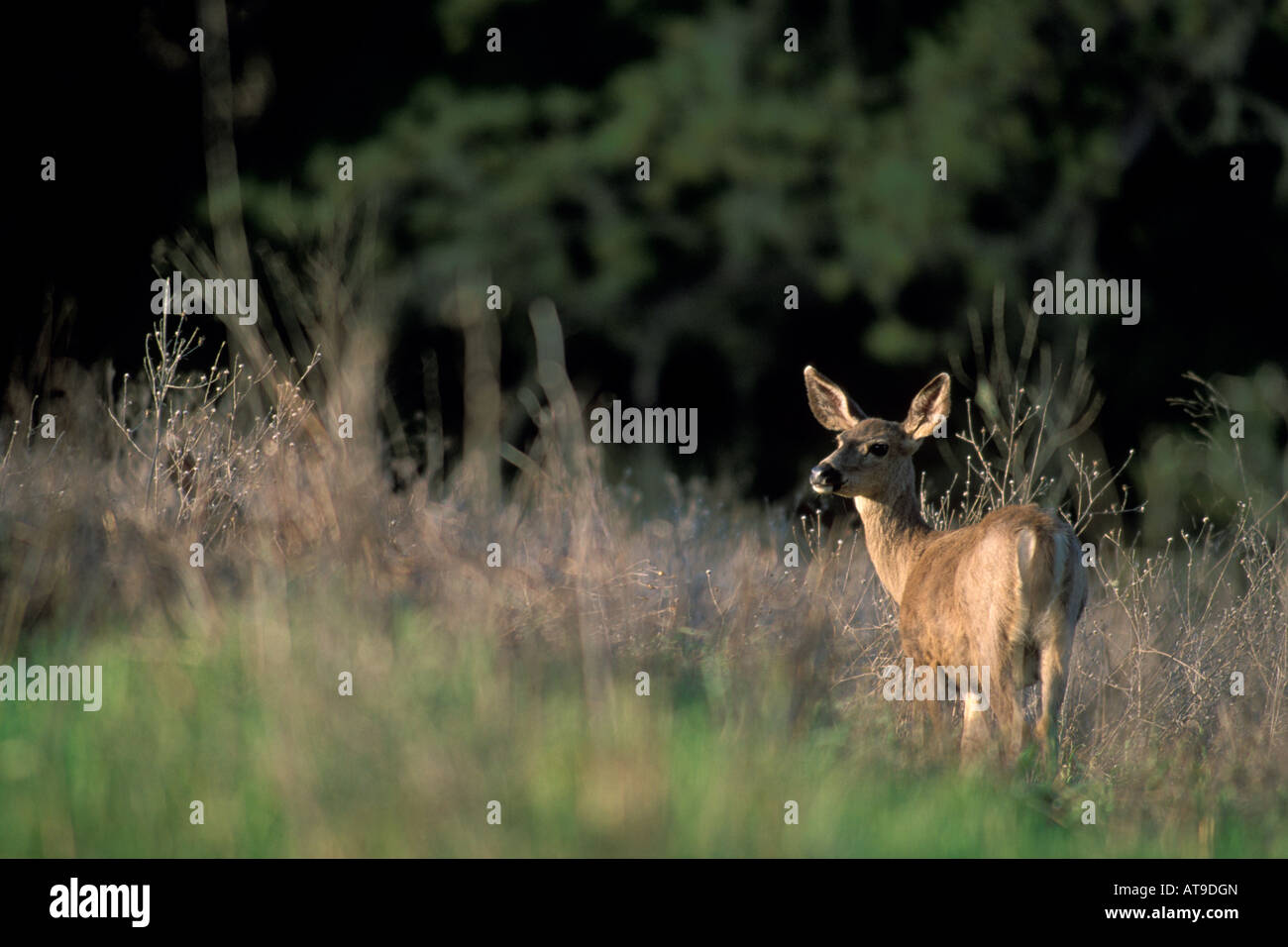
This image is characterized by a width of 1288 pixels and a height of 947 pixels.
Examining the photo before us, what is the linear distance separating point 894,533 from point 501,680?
87.7 inches

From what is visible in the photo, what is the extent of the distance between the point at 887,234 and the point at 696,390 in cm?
251

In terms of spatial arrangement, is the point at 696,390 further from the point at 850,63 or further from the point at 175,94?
the point at 175,94

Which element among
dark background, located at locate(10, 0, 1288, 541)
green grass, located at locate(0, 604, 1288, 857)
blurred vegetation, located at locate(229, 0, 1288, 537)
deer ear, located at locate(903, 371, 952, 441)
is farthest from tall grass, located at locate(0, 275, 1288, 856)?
blurred vegetation, located at locate(229, 0, 1288, 537)

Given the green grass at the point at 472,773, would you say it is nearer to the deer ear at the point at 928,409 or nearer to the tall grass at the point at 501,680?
the tall grass at the point at 501,680

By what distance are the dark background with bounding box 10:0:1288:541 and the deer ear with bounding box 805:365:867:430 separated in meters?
7.48

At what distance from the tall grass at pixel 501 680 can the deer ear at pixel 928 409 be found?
30cm

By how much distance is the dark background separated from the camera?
13922 mm

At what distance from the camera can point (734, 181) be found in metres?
14.8

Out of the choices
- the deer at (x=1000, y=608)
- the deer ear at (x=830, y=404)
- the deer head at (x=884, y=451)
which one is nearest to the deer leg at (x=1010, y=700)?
the deer at (x=1000, y=608)

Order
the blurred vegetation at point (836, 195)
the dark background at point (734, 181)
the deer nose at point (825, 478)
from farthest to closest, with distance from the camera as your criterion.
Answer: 1. the blurred vegetation at point (836, 195)
2. the dark background at point (734, 181)
3. the deer nose at point (825, 478)

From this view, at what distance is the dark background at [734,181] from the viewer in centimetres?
1392


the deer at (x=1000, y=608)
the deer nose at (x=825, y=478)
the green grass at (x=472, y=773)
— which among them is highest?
the deer nose at (x=825, y=478)

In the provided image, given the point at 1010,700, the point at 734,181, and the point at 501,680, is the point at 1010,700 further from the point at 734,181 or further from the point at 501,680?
the point at 734,181

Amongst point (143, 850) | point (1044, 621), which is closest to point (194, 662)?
point (143, 850)
